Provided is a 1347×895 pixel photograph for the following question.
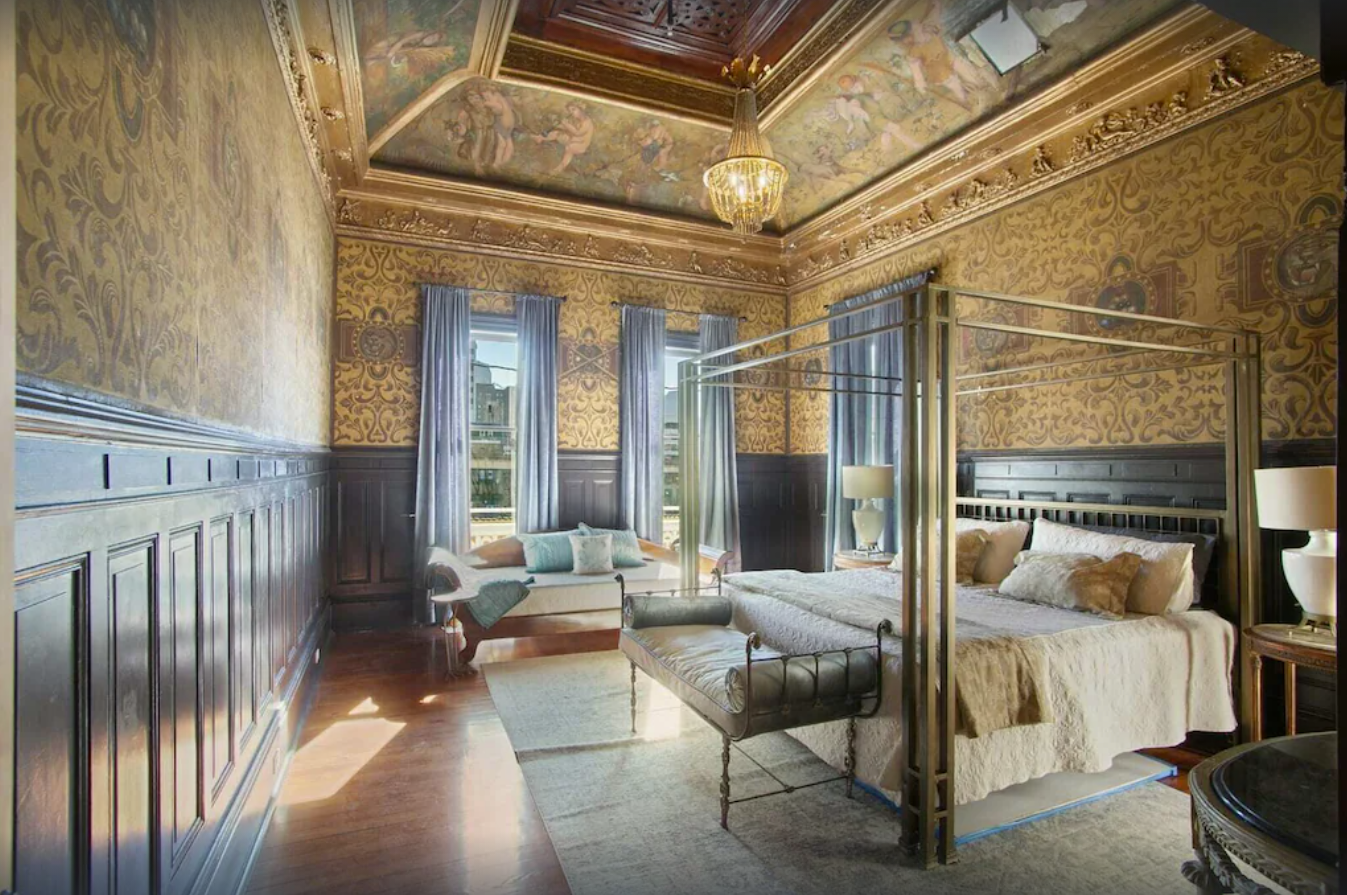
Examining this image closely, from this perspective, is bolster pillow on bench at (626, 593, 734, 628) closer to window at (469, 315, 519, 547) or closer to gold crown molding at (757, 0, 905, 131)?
window at (469, 315, 519, 547)

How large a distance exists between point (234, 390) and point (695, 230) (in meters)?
5.44

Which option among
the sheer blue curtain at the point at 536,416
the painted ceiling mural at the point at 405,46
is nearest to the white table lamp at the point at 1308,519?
the painted ceiling mural at the point at 405,46

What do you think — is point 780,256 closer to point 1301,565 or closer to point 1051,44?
point 1051,44

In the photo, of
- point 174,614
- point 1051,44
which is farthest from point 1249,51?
point 174,614

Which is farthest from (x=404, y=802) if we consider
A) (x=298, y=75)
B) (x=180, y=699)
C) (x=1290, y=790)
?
(x=298, y=75)

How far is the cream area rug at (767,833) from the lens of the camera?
8.16 feet

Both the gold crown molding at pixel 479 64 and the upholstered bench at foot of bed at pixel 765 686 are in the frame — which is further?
the gold crown molding at pixel 479 64

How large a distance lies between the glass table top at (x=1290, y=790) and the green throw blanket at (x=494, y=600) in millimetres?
4199

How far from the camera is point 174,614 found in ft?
5.84

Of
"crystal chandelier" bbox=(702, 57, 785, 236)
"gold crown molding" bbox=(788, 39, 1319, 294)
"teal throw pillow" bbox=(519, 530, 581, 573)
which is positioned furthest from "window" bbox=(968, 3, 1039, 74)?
"teal throw pillow" bbox=(519, 530, 581, 573)

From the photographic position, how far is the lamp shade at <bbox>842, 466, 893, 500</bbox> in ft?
18.6

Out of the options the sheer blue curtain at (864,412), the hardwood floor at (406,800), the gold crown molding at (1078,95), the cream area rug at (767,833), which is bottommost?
the cream area rug at (767,833)

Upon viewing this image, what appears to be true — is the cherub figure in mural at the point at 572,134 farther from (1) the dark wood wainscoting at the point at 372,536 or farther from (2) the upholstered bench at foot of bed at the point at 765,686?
(2) the upholstered bench at foot of bed at the point at 765,686

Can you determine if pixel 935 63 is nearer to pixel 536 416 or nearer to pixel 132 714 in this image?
pixel 536 416
